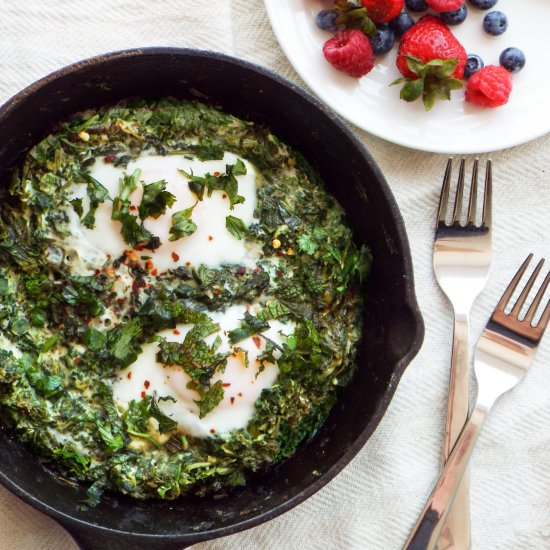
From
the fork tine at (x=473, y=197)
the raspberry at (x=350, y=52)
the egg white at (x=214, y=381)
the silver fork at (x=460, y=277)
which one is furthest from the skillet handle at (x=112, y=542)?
the raspberry at (x=350, y=52)

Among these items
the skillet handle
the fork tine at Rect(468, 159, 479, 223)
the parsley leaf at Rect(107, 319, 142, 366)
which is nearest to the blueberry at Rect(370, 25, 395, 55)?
the fork tine at Rect(468, 159, 479, 223)

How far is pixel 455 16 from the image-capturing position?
8.79ft

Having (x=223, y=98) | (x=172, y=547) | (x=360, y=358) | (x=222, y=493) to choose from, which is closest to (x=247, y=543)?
(x=222, y=493)

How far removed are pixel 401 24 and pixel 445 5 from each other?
0.16m

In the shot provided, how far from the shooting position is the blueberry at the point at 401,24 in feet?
8.72

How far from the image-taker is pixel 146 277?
241cm

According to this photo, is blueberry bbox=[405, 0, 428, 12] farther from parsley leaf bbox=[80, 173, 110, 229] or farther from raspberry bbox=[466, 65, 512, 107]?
parsley leaf bbox=[80, 173, 110, 229]

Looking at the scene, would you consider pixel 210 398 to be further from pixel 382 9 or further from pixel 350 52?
pixel 382 9

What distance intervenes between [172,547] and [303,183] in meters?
1.25

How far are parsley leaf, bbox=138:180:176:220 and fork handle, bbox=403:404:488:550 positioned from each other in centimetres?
131

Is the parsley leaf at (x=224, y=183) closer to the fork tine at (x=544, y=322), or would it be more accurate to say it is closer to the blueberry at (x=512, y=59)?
the blueberry at (x=512, y=59)

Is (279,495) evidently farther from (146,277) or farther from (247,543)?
(146,277)

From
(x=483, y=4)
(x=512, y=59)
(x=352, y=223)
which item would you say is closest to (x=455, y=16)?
(x=483, y=4)

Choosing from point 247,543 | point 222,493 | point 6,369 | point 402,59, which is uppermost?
point 402,59
